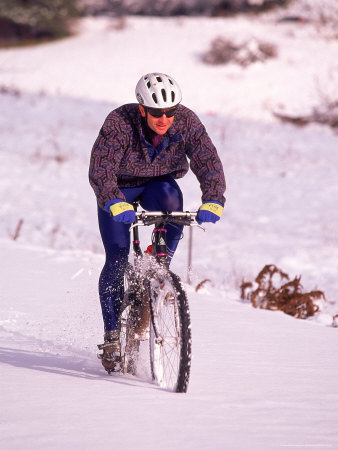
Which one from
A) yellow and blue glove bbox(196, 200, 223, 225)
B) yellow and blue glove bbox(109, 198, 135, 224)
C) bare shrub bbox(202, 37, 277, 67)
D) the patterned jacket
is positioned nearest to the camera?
yellow and blue glove bbox(109, 198, 135, 224)

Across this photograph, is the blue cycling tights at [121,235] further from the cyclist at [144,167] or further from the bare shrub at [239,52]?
the bare shrub at [239,52]

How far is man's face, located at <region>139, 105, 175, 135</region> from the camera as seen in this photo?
14.0ft

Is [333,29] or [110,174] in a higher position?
[333,29]

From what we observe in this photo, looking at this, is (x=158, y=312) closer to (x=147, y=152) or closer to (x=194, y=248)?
(x=147, y=152)

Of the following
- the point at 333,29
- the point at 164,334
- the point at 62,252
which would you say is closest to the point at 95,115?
the point at 62,252

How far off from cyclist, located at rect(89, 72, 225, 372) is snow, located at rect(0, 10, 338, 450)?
1.60 feet

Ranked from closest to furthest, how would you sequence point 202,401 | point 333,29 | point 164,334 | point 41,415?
point 41,415
point 202,401
point 164,334
point 333,29

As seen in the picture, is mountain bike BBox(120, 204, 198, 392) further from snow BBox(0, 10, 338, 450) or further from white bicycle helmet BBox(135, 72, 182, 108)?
white bicycle helmet BBox(135, 72, 182, 108)

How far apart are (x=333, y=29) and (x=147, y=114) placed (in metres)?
25.9

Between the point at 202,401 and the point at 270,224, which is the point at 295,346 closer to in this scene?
the point at 202,401

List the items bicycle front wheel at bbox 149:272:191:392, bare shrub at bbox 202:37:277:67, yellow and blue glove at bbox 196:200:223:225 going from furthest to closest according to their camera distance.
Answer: bare shrub at bbox 202:37:277:67
yellow and blue glove at bbox 196:200:223:225
bicycle front wheel at bbox 149:272:191:392

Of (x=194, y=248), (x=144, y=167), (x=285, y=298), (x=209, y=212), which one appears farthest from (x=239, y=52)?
(x=209, y=212)

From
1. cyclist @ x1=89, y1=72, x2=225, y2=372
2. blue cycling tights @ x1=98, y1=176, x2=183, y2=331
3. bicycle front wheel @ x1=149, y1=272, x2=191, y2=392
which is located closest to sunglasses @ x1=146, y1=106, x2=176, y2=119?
cyclist @ x1=89, y1=72, x2=225, y2=372

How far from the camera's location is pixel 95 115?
19.6 m
